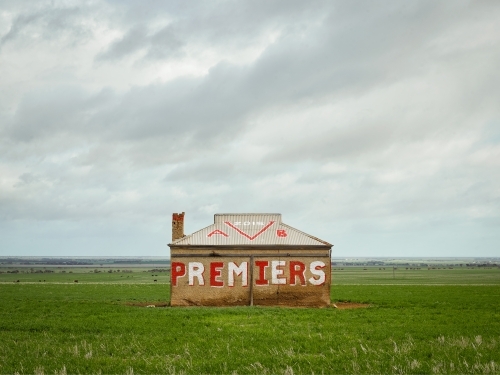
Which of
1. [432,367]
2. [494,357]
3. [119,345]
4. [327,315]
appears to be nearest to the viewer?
[432,367]

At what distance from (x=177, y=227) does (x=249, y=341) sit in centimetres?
1889

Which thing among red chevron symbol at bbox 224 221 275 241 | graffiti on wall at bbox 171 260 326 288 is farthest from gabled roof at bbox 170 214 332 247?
graffiti on wall at bbox 171 260 326 288

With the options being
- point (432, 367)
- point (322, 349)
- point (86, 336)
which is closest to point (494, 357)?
point (432, 367)

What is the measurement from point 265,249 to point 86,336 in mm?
15970

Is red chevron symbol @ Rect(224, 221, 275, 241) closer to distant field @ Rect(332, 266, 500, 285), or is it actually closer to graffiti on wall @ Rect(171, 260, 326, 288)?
graffiti on wall @ Rect(171, 260, 326, 288)

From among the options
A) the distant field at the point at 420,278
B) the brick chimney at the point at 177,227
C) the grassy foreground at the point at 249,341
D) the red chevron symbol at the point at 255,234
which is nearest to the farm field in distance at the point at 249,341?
the grassy foreground at the point at 249,341

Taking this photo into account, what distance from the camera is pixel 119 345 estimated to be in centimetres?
2050

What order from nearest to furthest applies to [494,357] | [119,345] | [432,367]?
[432,367] → [494,357] → [119,345]

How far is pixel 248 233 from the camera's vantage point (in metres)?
37.7

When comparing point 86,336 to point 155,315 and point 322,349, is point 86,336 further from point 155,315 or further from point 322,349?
point 322,349

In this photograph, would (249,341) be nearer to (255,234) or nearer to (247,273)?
(247,273)

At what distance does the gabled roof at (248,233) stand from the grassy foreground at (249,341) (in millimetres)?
5271

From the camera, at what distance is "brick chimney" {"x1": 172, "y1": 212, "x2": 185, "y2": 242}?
3891 centimetres

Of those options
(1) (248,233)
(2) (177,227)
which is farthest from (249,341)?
(2) (177,227)
